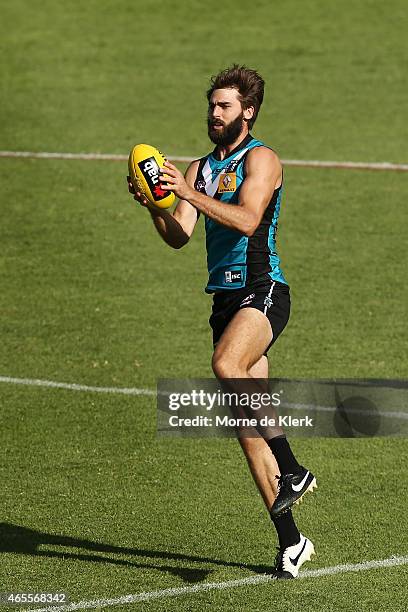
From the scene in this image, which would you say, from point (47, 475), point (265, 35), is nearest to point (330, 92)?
point (265, 35)

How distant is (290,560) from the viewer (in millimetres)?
8555

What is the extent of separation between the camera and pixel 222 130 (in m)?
8.94

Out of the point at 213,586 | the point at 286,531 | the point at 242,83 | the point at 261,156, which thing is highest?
the point at 242,83

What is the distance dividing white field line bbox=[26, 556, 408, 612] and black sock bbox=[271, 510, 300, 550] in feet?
0.77

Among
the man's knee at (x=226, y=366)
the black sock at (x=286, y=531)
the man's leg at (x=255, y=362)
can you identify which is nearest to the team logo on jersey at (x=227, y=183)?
the man's leg at (x=255, y=362)

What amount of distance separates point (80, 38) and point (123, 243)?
9125 millimetres

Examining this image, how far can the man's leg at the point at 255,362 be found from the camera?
8.44 m

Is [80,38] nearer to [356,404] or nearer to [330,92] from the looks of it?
[330,92]

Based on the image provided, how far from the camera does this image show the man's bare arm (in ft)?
27.4

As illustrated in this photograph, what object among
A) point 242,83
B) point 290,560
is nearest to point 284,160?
point 242,83

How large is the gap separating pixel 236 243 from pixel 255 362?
853 millimetres

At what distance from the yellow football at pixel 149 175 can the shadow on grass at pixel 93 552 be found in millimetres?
2394

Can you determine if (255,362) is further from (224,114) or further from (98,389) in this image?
(98,389)

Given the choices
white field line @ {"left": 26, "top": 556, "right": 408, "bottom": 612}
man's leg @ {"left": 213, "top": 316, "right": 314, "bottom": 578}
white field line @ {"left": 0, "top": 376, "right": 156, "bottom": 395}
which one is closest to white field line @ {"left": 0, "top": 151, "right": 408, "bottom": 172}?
white field line @ {"left": 0, "top": 376, "right": 156, "bottom": 395}
